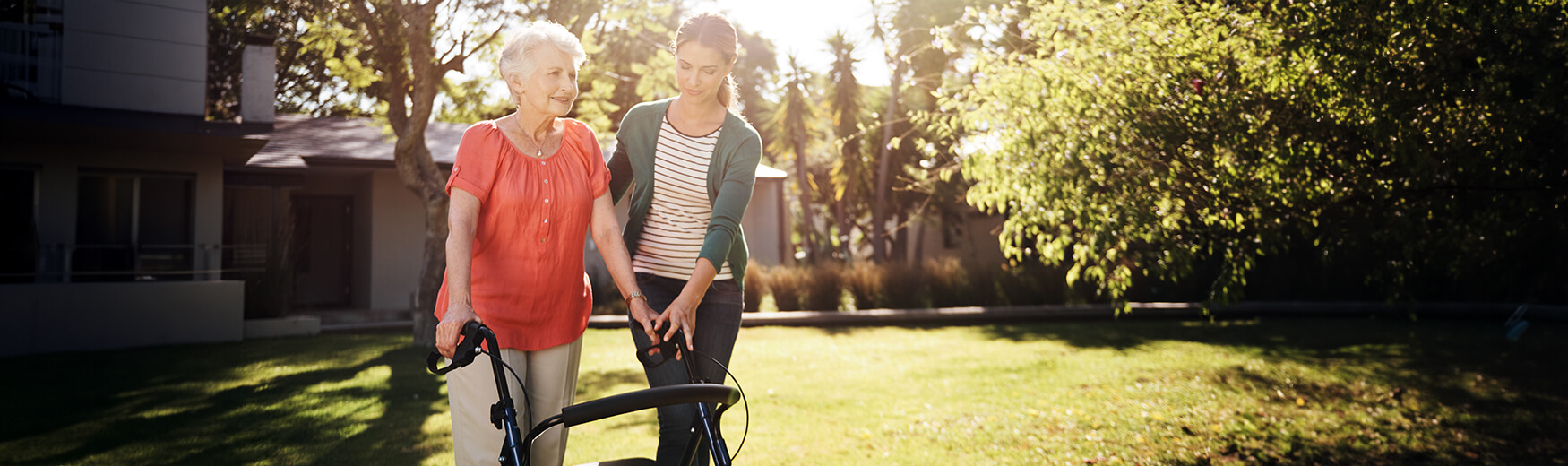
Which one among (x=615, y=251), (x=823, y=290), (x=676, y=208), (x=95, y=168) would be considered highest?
(x=95, y=168)

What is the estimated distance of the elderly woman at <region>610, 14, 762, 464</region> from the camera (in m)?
2.99

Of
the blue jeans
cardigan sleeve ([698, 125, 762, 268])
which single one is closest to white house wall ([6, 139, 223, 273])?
the blue jeans

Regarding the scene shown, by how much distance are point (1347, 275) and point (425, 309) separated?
17.3 metres

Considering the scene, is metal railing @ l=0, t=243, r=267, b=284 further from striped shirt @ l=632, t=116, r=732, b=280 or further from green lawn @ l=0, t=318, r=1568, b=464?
striped shirt @ l=632, t=116, r=732, b=280

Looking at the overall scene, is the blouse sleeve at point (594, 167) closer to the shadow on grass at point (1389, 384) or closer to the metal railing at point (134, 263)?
the shadow on grass at point (1389, 384)

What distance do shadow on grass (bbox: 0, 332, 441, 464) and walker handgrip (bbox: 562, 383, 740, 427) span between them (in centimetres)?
442

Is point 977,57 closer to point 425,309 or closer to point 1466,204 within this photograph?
point 1466,204

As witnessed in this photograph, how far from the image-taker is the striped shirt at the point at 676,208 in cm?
310

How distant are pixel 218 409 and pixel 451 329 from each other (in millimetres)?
6602

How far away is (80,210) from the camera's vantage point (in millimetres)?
12906

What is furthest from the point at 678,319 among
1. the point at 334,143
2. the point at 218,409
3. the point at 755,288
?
the point at 334,143

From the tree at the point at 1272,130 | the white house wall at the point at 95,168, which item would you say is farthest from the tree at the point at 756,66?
the tree at the point at 1272,130

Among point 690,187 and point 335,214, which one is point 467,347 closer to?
point 690,187

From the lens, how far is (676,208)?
314 cm
